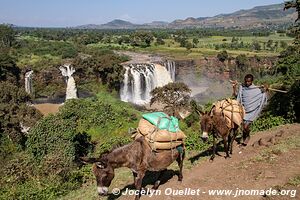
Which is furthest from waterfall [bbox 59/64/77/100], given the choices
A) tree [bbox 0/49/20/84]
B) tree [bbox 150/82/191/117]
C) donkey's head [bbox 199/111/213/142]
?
donkey's head [bbox 199/111/213/142]

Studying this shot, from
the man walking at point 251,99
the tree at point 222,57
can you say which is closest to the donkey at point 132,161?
the man walking at point 251,99

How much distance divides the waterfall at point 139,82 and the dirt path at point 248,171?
44.0 metres

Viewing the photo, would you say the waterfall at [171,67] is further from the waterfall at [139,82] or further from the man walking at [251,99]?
the man walking at [251,99]

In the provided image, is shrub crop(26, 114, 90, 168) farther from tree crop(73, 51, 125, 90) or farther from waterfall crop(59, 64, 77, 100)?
tree crop(73, 51, 125, 90)

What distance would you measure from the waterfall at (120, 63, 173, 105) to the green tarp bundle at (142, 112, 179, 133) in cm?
4607

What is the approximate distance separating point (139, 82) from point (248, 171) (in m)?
46.5

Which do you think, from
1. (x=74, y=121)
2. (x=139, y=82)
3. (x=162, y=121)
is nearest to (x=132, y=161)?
(x=162, y=121)

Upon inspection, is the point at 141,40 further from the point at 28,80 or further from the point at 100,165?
the point at 100,165

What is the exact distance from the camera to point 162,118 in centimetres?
775

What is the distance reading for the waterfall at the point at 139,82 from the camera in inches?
2149

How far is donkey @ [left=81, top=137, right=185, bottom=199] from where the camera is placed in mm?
6668

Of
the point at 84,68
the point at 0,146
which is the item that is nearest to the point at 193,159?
the point at 0,146

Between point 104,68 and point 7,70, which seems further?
point 104,68

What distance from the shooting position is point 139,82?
180 ft
